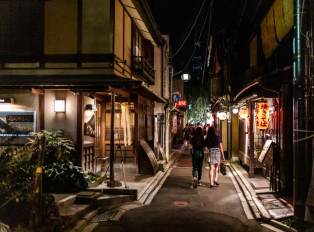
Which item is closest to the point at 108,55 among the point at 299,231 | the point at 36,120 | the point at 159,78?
the point at 36,120

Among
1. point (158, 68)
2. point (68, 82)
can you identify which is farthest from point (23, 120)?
point (158, 68)

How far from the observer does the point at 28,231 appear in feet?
21.3

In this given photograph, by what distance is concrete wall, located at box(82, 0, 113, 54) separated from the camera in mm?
11727

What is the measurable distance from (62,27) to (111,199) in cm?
763

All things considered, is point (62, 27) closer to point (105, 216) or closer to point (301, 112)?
point (105, 216)

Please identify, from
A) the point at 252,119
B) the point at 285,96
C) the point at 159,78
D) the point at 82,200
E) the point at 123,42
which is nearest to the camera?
the point at 82,200

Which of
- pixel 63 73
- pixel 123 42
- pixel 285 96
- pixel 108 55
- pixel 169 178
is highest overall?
pixel 123 42

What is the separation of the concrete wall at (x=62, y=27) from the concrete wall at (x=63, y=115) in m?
1.91

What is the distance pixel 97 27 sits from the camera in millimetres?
11750

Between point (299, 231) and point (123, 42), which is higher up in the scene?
point (123, 42)

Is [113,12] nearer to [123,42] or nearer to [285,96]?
[123,42]

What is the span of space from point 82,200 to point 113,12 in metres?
7.94

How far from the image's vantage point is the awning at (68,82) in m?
10.3

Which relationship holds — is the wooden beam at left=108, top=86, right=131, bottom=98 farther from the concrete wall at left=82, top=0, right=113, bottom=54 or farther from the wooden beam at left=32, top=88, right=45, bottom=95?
the wooden beam at left=32, top=88, right=45, bottom=95
